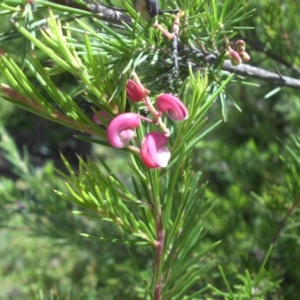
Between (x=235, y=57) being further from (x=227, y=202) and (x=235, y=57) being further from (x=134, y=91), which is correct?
(x=227, y=202)

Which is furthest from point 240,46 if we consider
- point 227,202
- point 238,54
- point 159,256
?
point 227,202

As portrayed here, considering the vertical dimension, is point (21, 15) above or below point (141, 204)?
above

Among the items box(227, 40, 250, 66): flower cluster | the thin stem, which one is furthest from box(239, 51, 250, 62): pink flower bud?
the thin stem

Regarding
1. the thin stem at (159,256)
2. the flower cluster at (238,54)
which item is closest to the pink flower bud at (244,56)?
the flower cluster at (238,54)

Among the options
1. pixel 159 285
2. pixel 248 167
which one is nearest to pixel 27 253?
pixel 248 167

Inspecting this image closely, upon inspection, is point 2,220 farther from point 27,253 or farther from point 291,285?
point 291,285
